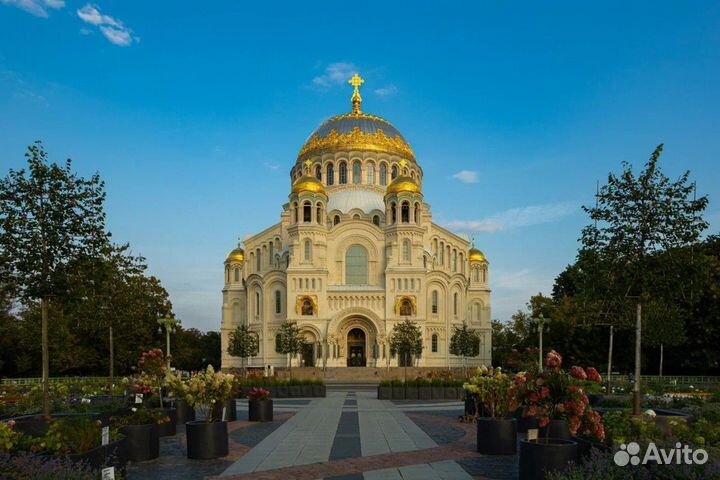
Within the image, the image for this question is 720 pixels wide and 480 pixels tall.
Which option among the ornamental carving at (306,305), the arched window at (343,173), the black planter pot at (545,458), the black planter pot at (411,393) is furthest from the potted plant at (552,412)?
the arched window at (343,173)

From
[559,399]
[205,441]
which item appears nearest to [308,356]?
[205,441]

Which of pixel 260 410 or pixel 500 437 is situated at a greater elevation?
pixel 500 437

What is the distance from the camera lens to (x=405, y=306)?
6397 centimetres

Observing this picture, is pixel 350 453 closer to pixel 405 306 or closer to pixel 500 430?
pixel 500 430

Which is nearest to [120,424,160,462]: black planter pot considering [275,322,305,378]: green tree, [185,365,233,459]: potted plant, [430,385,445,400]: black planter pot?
[185,365,233,459]: potted plant

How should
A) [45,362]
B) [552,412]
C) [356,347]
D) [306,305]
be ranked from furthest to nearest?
1. [356,347]
2. [306,305]
3. [45,362]
4. [552,412]

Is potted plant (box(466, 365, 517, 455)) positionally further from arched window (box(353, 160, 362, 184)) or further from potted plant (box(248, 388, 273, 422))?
arched window (box(353, 160, 362, 184))

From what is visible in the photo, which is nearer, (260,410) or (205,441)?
(205,441)

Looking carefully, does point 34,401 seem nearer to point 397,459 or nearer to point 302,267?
point 397,459

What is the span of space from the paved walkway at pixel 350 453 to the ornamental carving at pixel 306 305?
40.9 metres

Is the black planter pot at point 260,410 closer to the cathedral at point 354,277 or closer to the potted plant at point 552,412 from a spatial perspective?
the potted plant at point 552,412

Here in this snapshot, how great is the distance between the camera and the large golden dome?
3041 inches


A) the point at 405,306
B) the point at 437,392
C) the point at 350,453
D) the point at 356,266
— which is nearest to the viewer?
the point at 350,453

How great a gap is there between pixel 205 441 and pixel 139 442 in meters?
1.30
